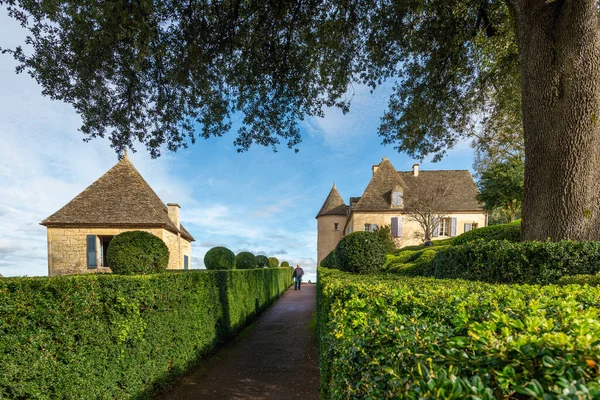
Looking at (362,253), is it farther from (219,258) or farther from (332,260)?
(219,258)

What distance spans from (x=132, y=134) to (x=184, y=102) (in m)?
1.94

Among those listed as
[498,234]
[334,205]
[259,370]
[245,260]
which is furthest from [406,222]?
[259,370]

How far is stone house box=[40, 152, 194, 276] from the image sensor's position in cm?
1503

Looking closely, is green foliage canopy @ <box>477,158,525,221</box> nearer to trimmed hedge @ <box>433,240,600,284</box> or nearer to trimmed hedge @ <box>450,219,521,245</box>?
trimmed hedge @ <box>450,219,521,245</box>

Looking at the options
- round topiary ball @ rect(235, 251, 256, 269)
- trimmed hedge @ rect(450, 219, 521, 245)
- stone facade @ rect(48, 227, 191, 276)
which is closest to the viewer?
trimmed hedge @ rect(450, 219, 521, 245)

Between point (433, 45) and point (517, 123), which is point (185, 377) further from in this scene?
point (517, 123)

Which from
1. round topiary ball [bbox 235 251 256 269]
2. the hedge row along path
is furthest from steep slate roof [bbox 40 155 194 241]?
the hedge row along path

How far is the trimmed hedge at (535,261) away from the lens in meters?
5.14

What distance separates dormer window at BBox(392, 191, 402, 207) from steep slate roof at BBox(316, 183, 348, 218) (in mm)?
7767

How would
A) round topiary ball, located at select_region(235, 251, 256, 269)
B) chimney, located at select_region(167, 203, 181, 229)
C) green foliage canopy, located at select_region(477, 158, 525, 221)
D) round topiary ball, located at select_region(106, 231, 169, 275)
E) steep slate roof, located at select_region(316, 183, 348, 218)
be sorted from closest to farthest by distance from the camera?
round topiary ball, located at select_region(106, 231, 169, 275), chimney, located at select_region(167, 203, 181, 229), green foliage canopy, located at select_region(477, 158, 525, 221), round topiary ball, located at select_region(235, 251, 256, 269), steep slate roof, located at select_region(316, 183, 348, 218)

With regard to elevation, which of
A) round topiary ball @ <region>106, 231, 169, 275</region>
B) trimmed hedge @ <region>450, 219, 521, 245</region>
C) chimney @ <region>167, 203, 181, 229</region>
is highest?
chimney @ <region>167, 203, 181, 229</region>

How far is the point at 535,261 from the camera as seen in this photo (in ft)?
17.4

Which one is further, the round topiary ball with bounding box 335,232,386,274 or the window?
the window

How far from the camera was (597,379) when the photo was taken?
86 cm
